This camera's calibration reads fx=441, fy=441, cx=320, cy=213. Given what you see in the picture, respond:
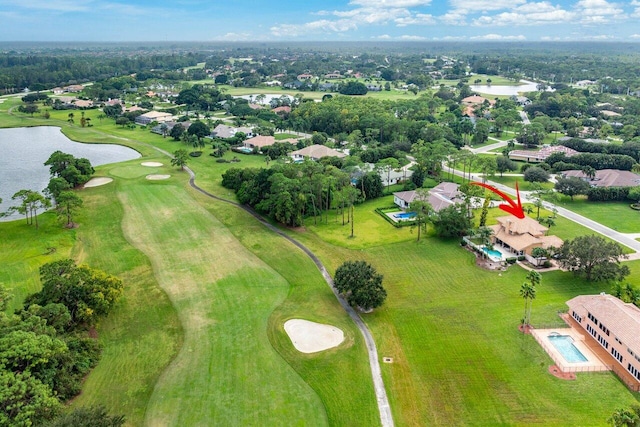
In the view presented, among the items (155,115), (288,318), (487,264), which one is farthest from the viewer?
(155,115)

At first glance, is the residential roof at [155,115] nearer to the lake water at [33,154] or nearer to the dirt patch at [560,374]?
the lake water at [33,154]

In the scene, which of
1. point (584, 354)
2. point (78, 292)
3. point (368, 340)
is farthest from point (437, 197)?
point (78, 292)

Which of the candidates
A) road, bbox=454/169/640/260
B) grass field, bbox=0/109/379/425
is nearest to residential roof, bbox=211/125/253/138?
grass field, bbox=0/109/379/425

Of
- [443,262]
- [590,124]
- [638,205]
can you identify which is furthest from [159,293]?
[590,124]

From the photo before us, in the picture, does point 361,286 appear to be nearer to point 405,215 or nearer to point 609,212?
point 405,215

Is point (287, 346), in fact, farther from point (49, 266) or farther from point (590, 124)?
point (590, 124)
